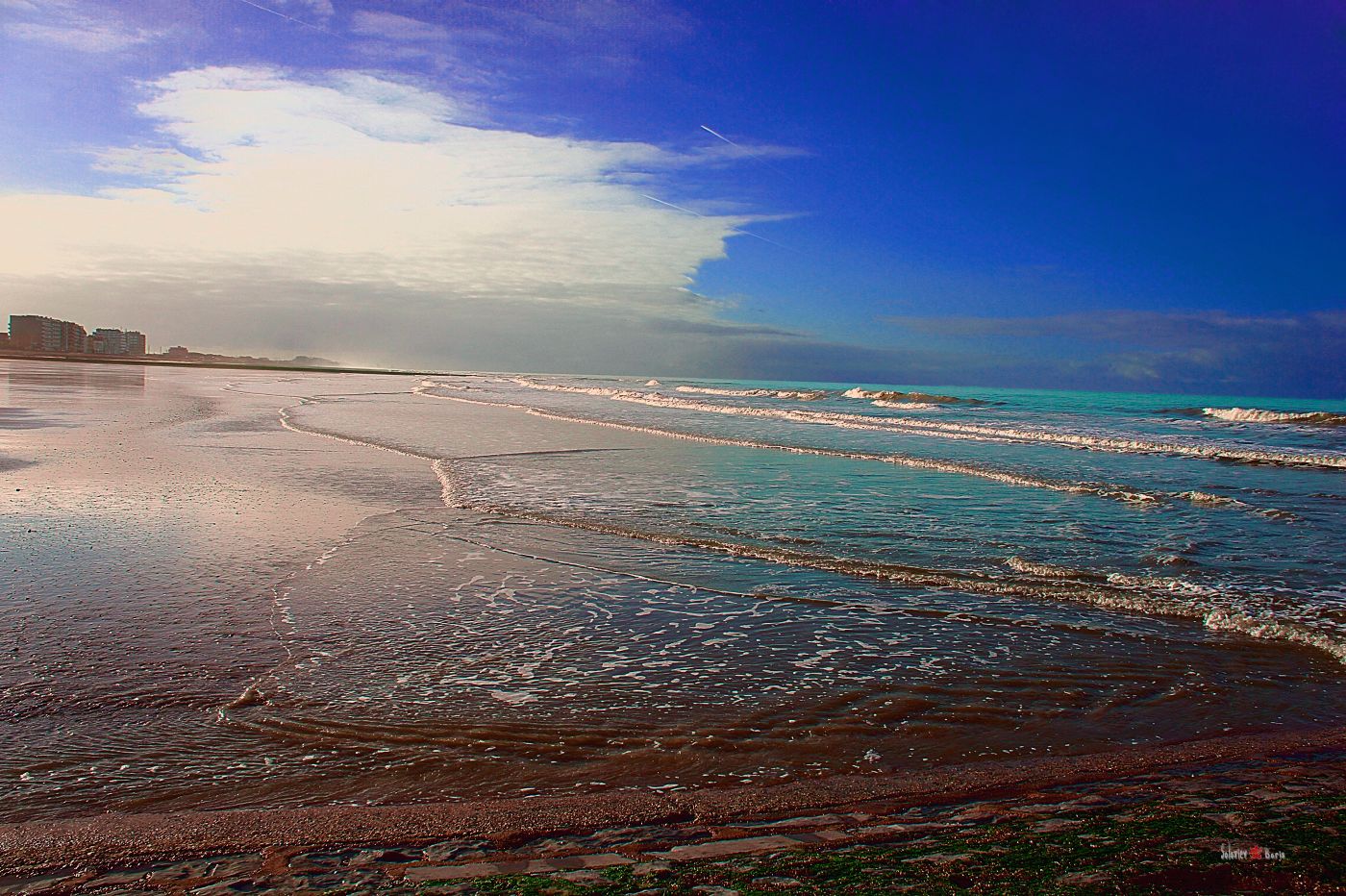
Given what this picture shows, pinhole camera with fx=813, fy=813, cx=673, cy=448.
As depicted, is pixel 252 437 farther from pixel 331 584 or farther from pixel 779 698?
pixel 779 698

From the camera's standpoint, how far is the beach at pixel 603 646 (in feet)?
12.1

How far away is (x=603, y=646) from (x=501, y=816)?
2.44 metres

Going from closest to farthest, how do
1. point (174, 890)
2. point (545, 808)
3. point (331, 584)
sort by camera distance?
point (174, 890) → point (545, 808) → point (331, 584)

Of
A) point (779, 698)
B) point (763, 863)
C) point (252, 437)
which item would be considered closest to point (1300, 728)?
point (779, 698)

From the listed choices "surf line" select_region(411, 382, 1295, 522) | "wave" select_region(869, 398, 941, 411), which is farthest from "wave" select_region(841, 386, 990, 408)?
"surf line" select_region(411, 382, 1295, 522)

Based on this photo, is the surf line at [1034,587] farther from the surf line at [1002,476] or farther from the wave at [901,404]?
the wave at [901,404]

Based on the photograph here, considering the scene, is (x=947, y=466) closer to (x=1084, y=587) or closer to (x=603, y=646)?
(x=1084, y=587)


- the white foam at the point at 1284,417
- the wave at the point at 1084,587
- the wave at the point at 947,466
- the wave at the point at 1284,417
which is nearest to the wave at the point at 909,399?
the wave at the point at 1284,417

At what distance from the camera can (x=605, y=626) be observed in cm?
625

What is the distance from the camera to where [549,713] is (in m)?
4.54

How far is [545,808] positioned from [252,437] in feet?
61.2

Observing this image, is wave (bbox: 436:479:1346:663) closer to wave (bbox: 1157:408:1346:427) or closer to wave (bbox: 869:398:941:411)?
wave (bbox: 1157:408:1346:427)

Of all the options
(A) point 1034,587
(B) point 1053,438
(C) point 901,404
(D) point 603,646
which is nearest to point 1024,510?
(A) point 1034,587

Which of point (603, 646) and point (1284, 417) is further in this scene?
point (1284, 417)
